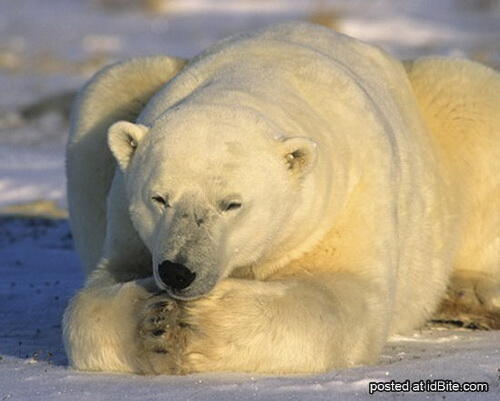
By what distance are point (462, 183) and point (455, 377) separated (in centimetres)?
187

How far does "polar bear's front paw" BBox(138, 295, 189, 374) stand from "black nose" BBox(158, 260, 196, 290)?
19cm

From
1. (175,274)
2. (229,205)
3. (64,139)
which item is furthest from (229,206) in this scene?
(64,139)

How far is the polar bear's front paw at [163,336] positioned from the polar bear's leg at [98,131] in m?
1.43

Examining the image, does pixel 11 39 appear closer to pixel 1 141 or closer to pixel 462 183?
pixel 1 141

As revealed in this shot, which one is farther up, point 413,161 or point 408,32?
point 413,161

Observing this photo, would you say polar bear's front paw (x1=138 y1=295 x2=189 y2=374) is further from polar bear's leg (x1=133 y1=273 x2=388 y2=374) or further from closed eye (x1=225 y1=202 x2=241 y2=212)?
closed eye (x1=225 y1=202 x2=241 y2=212)

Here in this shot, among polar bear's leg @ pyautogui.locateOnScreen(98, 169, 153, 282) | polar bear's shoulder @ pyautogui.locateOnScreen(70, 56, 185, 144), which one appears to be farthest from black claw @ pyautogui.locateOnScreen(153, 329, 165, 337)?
polar bear's shoulder @ pyautogui.locateOnScreen(70, 56, 185, 144)

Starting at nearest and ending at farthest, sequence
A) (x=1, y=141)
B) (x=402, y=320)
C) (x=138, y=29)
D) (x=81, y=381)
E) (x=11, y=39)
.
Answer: (x=81, y=381) < (x=402, y=320) < (x=1, y=141) < (x=11, y=39) < (x=138, y=29)

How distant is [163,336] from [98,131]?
1774 mm

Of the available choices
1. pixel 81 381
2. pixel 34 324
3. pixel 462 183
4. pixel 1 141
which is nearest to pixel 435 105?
pixel 462 183

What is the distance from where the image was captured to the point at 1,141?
1507 cm

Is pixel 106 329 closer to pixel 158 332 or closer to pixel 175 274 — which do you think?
pixel 158 332

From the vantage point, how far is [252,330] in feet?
13.2

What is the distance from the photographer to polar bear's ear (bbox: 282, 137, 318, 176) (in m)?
4.14
